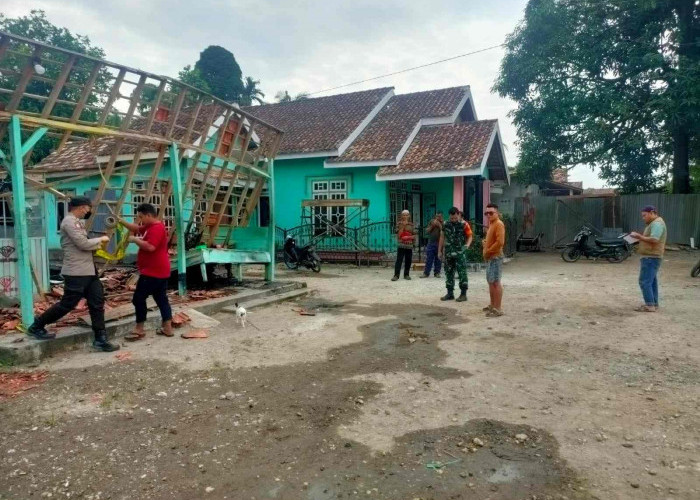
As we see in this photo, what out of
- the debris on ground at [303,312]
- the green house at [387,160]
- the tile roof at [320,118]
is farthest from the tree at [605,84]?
the debris on ground at [303,312]

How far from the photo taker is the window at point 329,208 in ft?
52.3

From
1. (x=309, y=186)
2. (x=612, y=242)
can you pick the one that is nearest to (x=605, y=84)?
(x=612, y=242)

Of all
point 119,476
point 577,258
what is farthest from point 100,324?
point 577,258

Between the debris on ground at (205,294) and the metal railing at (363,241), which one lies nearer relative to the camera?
the debris on ground at (205,294)

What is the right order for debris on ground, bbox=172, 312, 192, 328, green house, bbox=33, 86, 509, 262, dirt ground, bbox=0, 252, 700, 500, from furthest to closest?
green house, bbox=33, 86, 509, 262
debris on ground, bbox=172, 312, 192, 328
dirt ground, bbox=0, 252, 700, 500

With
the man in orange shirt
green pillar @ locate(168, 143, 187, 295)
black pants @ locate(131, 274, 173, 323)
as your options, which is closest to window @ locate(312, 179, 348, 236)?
green pillar @ locate(168, 143, 187, 295)

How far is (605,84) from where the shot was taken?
18.2 metres

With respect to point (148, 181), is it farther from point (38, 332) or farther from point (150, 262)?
point (38, 332)

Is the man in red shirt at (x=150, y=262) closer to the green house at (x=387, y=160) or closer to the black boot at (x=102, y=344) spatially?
the black boot at (x=102, y=344)

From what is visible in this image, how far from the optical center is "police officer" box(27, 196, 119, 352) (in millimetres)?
5047

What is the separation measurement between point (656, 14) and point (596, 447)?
19659 millimetres

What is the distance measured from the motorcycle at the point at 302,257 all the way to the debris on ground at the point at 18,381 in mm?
8540

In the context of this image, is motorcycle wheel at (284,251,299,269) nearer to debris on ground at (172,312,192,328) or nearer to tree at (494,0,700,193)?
debris on ground at (172,312,192,328)

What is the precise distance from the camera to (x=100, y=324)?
17.6ft
